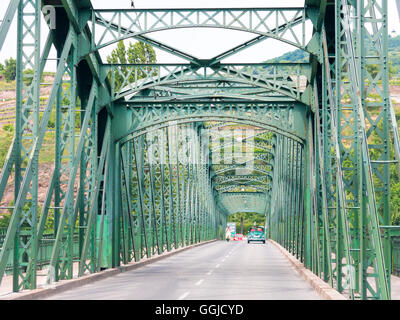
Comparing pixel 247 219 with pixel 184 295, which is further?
pixel 247 219

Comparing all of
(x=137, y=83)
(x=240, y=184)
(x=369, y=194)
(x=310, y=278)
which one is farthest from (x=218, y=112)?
(x=240, y=184)

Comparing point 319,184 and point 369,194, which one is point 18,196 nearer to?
point 369,194

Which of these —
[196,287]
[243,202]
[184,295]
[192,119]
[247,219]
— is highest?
[247,219]

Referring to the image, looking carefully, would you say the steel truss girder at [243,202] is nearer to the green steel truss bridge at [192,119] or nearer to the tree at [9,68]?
the tree at [9,68]

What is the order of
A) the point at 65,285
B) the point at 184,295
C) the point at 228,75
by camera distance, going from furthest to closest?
the point at 228,75, the point at 65,285, the point at 184,295

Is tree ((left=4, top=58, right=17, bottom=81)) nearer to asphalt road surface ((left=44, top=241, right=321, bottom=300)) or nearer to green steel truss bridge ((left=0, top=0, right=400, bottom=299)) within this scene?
green steel truss bridge ((left=0, top=0, right=400, bottom=299))

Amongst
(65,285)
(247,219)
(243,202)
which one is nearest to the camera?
(65,285)

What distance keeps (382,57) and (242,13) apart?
833 centimetres

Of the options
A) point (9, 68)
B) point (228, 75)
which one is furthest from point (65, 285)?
point (9, 68)

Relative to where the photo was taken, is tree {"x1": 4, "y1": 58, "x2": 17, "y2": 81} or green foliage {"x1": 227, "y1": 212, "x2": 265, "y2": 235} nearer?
tree {"x1": 4, "y1": 58, "x2": 17, "y2": 81}

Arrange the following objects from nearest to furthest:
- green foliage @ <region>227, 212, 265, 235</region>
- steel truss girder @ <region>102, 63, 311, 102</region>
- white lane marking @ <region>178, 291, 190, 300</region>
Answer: white lane marking @ <region>178, 291, 190, 300</region>, steel truss girder @ <region>102, 63, 311, 102</region>, green foliage @ <region>227, 212, 265, 235</region>

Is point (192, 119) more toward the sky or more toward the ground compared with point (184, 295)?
more toward the sky

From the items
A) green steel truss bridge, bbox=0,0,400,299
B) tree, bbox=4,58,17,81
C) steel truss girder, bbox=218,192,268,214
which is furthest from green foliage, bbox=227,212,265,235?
green steel truss bridge, bbox=0,0,400,299

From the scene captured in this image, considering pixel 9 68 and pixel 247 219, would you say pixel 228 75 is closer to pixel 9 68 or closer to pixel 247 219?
pixel 9 68
